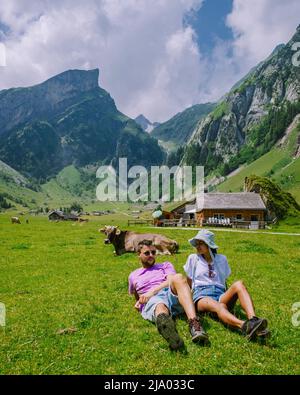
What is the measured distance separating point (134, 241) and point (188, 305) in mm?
15918

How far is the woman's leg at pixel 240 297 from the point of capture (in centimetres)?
877

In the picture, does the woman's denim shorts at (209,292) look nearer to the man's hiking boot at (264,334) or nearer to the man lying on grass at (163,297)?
the man lying on grass at (163,297)

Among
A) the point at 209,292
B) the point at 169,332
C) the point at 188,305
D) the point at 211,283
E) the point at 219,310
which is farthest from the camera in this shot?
the point at 211,283

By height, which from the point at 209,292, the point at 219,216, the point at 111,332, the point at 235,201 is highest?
the point at 235,201

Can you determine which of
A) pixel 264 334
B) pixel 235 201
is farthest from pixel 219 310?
pixel 235 201

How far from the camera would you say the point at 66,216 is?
552 ft

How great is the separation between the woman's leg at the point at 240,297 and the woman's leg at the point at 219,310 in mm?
277

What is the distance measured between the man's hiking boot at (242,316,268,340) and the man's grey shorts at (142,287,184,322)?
2.10 metres

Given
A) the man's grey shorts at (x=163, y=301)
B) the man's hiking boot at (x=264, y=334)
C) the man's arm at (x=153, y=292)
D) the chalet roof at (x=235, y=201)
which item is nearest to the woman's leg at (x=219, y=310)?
the man's hiking boot at (x=264, y=334)

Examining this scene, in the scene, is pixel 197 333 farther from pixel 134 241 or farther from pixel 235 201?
pixel 235 201

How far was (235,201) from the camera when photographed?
84875 mm
